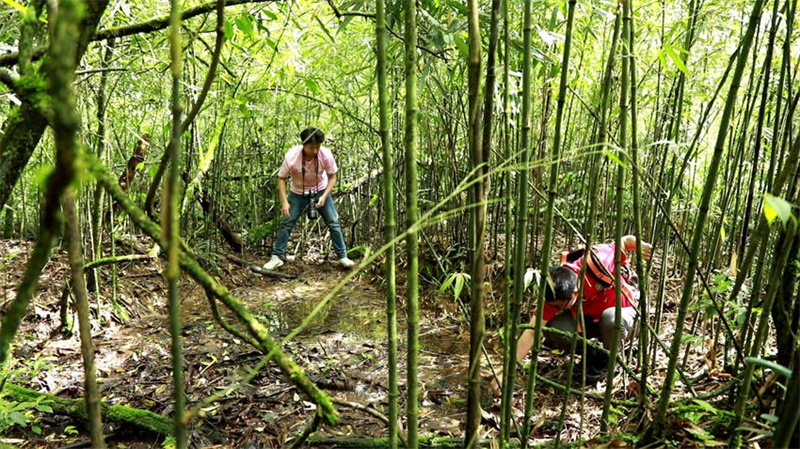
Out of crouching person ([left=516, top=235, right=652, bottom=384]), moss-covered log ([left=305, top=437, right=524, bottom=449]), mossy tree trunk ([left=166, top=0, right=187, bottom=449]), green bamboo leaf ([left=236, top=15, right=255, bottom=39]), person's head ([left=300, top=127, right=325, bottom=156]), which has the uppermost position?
green bamboo leaf ([left=236, top=15, right=255, bottom=39])

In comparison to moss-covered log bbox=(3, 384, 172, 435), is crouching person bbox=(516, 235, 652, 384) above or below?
above

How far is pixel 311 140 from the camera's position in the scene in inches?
166

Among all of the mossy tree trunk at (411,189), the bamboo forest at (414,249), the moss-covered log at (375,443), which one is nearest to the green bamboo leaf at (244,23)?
the bamboo forest at (414,249)

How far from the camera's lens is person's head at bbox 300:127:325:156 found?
4.08 meters

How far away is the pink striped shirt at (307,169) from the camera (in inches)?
173

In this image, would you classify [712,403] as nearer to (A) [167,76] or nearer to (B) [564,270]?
(B) [564,270]

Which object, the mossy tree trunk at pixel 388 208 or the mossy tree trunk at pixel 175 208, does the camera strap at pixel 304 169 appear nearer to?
the mossy tree trunk at pixel 388 208

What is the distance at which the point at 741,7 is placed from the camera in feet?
6.50

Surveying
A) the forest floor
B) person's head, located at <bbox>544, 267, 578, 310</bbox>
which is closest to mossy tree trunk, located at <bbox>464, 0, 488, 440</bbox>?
the forest floor

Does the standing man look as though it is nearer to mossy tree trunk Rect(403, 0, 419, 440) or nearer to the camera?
the camera

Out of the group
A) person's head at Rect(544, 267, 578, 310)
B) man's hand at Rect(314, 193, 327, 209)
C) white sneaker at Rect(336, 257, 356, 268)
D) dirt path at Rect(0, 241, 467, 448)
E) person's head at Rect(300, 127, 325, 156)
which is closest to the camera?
dirt path at Rect(0, 241, 467, 448)

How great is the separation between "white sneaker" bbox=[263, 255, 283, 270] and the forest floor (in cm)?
72

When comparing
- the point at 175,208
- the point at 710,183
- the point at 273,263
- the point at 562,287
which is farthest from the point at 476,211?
the point at 273,263

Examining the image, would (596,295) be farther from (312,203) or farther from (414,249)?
(312,203)
